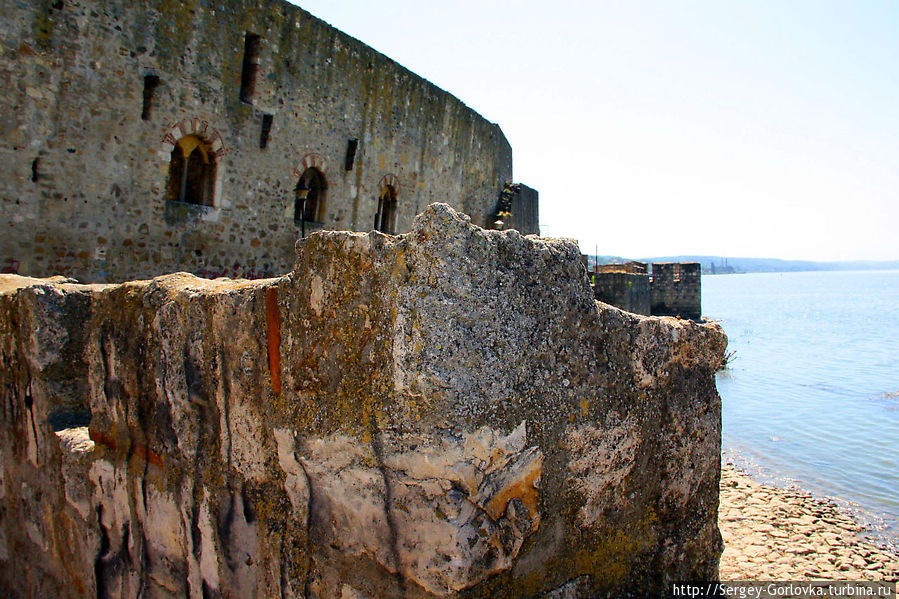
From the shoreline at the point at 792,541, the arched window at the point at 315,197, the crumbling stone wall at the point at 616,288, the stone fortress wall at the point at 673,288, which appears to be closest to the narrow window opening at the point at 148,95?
the arched window at the point at 315,197

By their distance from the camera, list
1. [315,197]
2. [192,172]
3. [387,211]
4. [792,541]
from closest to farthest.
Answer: [792,541]
[192,172]
[315,197]
[387,211]

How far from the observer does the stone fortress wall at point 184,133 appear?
7633 millimetres

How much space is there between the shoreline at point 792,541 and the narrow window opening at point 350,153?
8.47m

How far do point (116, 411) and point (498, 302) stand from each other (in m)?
1.72

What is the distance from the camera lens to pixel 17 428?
303cm

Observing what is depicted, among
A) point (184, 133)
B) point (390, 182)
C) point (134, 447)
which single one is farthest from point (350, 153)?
point (134, 447)

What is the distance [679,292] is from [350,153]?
14.3 m

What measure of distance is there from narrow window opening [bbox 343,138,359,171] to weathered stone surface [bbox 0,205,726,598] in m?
10.1

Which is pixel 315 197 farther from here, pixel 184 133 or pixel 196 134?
pixel 184 133

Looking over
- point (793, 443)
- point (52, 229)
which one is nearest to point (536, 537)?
point (52, 229)

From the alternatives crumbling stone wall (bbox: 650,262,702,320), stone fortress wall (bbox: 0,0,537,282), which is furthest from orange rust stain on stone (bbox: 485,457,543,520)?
crumbling stone wall (bbox: 650,262,702,320)

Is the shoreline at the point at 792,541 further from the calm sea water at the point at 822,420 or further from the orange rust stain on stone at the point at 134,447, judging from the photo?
the orange rust stain on stone at the point at 134,447

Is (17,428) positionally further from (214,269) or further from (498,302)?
(214,269)

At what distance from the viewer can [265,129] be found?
10414mm
